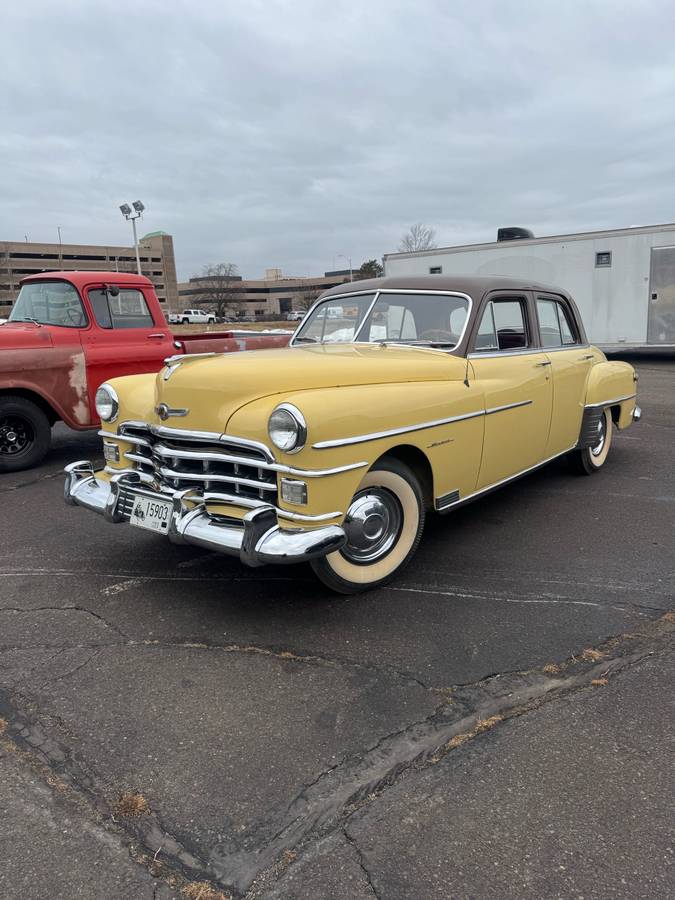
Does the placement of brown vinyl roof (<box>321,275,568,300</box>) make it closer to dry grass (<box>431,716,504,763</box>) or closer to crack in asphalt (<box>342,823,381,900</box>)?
dry grass (<box>431,716,504,763</box>)

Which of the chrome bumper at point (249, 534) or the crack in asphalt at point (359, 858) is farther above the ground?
the chrome bumper at point (249, 534)

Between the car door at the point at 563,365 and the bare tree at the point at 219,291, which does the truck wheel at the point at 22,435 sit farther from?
the bare tree at the point at 219,291

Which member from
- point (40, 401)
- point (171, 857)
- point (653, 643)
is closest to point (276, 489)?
point (171, 857)

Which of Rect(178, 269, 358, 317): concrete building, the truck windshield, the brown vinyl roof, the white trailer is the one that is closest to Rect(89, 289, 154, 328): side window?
the truck windshield

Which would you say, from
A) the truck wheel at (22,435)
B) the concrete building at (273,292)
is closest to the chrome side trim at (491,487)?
the truck wheel at (22,435)

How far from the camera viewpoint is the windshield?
14.5 feet

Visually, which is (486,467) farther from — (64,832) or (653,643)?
(64,832)

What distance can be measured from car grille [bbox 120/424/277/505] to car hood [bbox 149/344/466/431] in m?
0.10

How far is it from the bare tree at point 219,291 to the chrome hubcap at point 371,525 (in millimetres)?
90822

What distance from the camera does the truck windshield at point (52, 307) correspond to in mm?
6789

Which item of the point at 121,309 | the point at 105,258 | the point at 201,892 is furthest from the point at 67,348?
the point at 105,258

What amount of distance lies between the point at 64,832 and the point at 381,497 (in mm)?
2113

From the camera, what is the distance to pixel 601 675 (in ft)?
9.17

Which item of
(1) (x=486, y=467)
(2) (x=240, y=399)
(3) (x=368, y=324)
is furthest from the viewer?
(3) (x=368, y=324)
